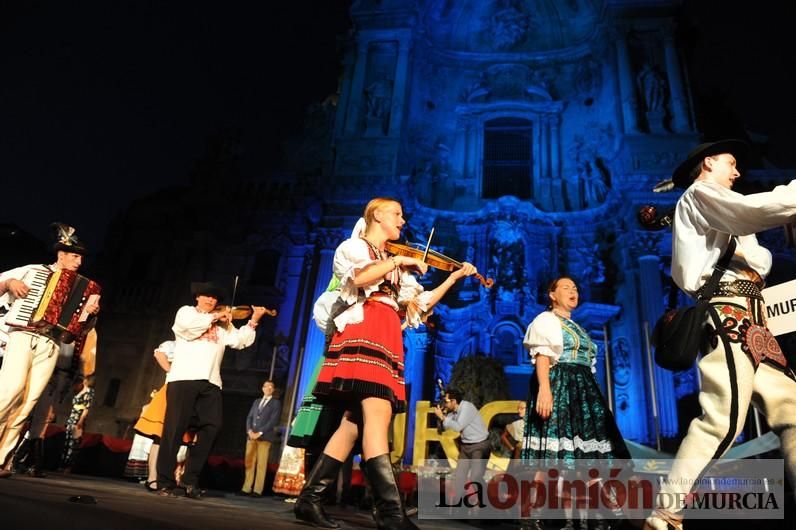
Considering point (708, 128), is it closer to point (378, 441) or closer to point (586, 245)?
point (586, 245)

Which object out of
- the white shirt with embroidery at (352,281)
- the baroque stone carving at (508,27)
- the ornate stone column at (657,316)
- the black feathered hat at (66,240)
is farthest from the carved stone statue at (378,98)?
the white shirt with embroidery at (352,281)

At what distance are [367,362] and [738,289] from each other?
6.42ft

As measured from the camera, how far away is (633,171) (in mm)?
13469

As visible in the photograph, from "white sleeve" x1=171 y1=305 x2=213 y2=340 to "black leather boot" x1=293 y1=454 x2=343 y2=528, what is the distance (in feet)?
8.72

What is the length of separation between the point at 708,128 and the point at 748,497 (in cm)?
1893

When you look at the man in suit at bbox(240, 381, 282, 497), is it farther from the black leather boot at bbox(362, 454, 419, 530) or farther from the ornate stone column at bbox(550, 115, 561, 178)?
the ornate stone column at bbox(550, 115, 561, 178)

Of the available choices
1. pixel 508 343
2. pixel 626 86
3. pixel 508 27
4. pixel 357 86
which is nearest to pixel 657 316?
pixel 508 343

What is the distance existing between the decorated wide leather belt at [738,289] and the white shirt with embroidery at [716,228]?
0.12ft

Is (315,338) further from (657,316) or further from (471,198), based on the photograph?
(657,316)

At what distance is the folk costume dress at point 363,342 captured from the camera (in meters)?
2.70

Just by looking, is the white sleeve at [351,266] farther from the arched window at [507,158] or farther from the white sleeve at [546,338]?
the arched window at [507,158]

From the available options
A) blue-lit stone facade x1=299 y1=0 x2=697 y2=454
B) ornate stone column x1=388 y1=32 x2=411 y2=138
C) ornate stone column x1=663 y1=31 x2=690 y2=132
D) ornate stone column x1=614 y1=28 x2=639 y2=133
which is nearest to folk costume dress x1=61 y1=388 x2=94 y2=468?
blue-lit stone facade x1=299 y1=0 x2=697 y2=454

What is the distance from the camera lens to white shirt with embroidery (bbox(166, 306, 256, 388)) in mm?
4891

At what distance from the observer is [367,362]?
2.72 metres
